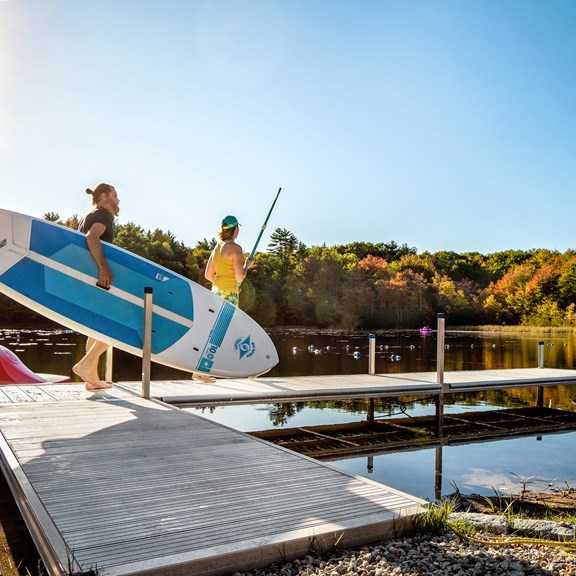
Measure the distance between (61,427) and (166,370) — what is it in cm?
1311

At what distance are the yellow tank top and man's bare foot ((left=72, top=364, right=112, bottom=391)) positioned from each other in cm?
170

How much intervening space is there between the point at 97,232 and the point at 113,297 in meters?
0.98

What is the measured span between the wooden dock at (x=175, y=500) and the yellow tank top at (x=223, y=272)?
9.08 ft

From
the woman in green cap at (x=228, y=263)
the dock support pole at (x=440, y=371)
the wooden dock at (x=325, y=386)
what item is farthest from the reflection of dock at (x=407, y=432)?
the woman in green cap at (x=228, y=263)

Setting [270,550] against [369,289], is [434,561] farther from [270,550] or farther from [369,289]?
[369,289]

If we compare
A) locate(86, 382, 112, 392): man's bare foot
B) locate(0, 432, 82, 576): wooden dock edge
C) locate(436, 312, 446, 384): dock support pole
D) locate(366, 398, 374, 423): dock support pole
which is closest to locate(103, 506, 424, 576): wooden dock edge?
locate(0, 432, 82, 576): wooden dock edge

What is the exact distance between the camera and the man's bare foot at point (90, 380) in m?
6.01

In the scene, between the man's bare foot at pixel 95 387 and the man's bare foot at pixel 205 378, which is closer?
the man's bare foot at pixel 95 387

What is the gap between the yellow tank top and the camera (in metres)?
7.06

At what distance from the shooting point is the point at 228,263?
7.06 meters

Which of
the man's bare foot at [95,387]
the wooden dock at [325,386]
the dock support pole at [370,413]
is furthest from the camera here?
the dock support pole at [370,413]

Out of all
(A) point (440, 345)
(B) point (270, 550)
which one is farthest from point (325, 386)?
(B) point (270, 550)

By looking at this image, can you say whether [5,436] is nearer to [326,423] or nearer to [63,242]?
[63,242]

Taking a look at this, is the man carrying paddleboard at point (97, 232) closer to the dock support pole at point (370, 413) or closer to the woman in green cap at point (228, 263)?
the woman in green cap at point (228, 263)
